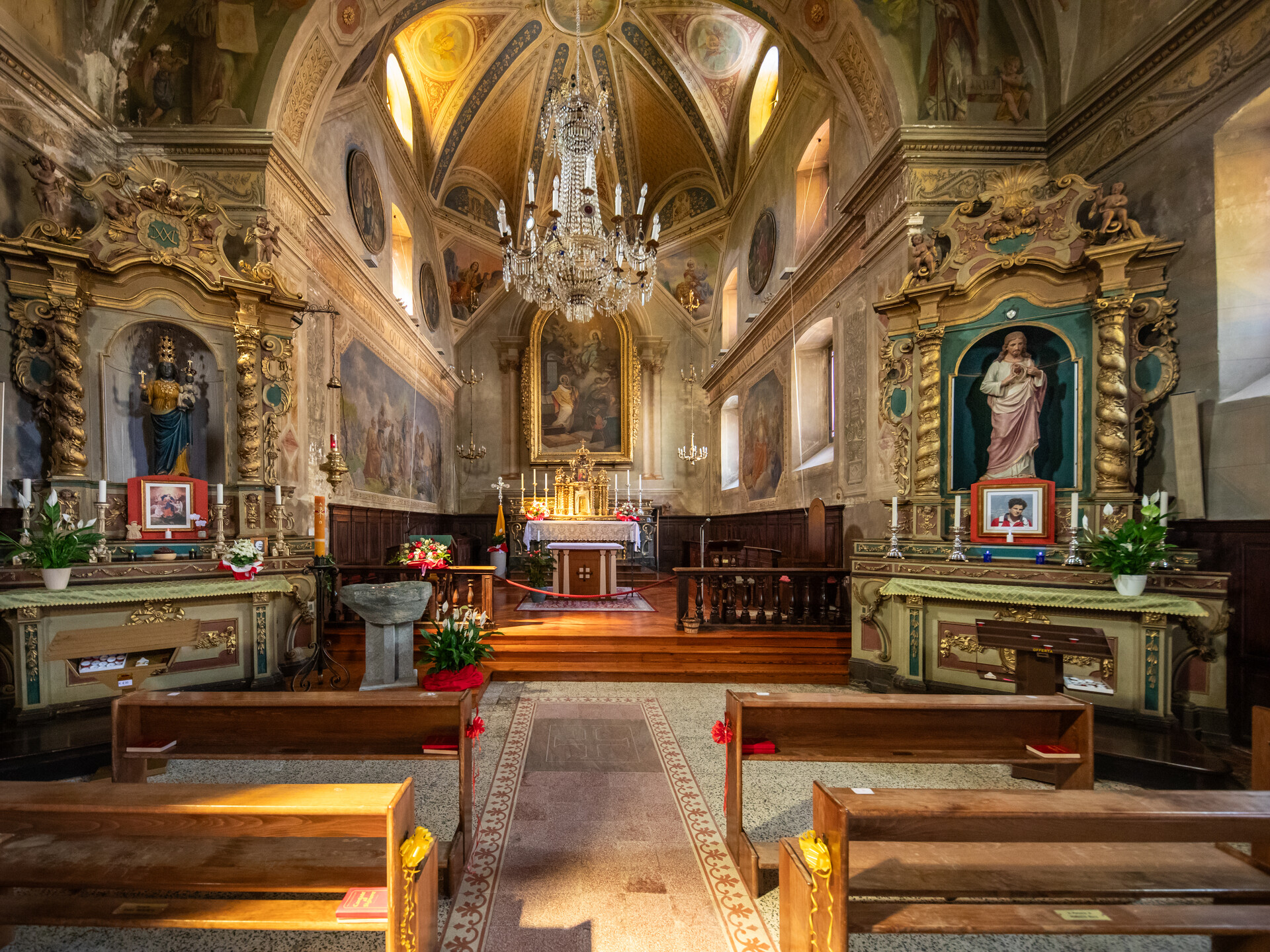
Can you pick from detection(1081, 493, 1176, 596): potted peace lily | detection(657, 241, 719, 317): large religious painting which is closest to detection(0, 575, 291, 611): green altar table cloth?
detection(1081, 493, 1176, 596): potted peace lily

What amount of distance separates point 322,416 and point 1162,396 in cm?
1005

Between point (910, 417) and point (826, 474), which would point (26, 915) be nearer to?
point (910, 417)

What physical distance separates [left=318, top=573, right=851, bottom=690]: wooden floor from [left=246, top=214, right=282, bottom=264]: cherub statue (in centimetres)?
453

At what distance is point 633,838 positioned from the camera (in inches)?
137

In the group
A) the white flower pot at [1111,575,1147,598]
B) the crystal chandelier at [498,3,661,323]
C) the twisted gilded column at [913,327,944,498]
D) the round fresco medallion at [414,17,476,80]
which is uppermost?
the round fresco medallion at [414,17,476,80]

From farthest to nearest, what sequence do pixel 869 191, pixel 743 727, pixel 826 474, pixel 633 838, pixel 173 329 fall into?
1. pixel 826 474
2. pixel 869 191
3. pixel 173 329
4. pixel 633 838
5. pixel 743 727

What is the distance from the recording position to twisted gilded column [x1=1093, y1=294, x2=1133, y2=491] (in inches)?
223

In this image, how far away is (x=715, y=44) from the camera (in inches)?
508

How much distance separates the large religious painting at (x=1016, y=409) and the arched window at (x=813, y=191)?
4.62 m

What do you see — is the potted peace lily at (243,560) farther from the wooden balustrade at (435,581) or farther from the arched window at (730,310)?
the arched window at (730,310)

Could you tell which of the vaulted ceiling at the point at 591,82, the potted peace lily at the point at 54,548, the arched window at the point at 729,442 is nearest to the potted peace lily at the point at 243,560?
the potted peace lily at the point at 54,548

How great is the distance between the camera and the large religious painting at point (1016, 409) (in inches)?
239

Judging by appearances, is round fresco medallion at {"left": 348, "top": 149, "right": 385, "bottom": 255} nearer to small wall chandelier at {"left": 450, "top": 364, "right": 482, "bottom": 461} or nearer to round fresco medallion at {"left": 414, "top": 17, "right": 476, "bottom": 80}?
round fresco medallion at {"left": 414, "top": 17, "right": 476, "bottom": 80}

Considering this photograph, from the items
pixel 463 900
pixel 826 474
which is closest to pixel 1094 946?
pixel 463 900
